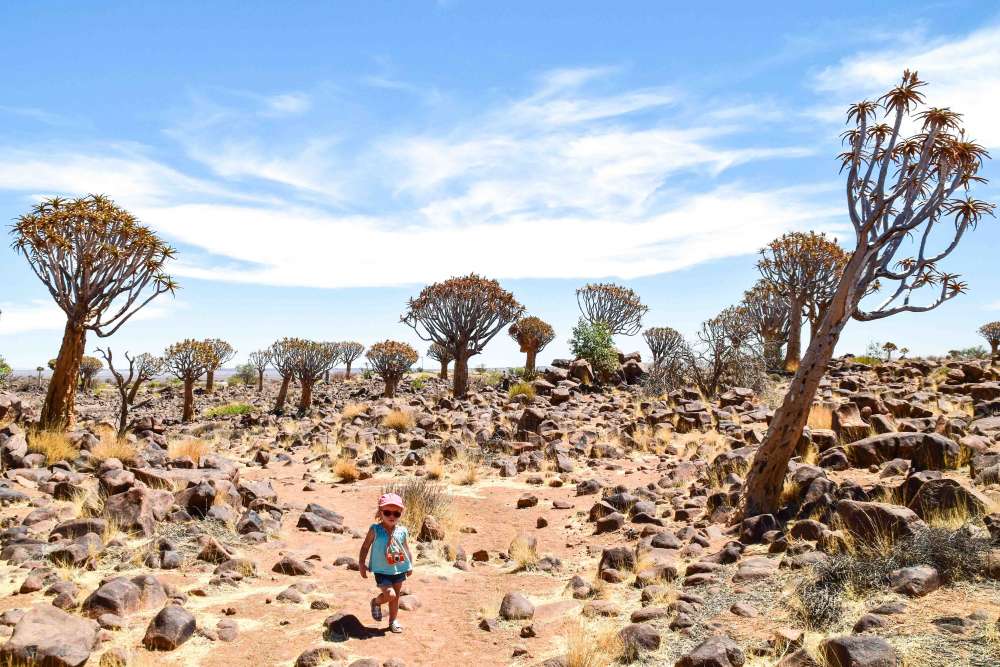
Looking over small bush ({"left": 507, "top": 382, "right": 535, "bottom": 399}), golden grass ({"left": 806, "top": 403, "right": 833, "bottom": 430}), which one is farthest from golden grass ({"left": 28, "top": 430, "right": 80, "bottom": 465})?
small bush ({"left": 507, "top": 382, "right": 535, "bottom": 399})

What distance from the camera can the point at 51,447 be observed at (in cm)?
1205

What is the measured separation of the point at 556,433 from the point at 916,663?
1245 cm

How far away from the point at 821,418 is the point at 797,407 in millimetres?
5971

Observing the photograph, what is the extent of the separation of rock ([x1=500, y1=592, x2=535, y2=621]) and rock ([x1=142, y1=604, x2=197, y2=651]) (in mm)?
2938

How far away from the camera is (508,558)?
29.9 feet

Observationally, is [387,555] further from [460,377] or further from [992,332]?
[992,332]

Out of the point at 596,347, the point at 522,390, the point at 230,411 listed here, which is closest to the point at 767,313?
the point at 596,347

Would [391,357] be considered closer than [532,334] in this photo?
Yes

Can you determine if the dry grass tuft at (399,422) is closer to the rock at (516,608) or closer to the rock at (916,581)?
the rock at (516,608)

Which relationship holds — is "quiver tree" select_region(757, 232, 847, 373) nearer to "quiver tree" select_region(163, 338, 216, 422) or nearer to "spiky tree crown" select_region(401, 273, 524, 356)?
"spiky tree crown" select_region(401, 273, 524, 356)

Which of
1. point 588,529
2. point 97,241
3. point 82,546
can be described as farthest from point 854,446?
point 97,241

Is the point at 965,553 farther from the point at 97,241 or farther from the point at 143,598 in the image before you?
the point at 97,241

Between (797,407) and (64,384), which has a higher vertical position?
(64,384)

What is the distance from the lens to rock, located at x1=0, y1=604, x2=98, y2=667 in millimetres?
4695
